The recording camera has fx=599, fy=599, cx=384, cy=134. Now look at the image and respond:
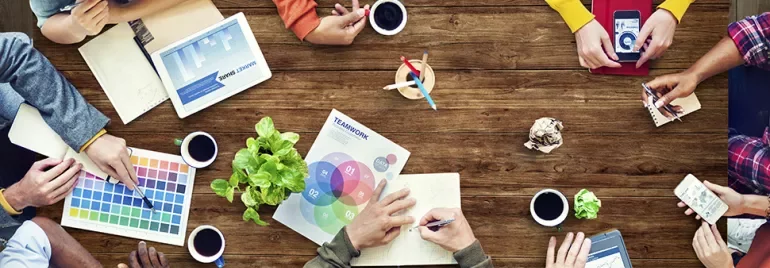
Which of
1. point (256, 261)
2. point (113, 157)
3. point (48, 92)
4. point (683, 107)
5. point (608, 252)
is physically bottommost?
point (608, 252)

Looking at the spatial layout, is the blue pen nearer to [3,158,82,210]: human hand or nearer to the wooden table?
the wooden table

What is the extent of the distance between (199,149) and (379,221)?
0.62 metres

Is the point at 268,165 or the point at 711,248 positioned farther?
the point at 711,248

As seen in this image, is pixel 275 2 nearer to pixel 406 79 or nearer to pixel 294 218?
pixel 406 79

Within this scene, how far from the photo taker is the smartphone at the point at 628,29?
6.07 ft

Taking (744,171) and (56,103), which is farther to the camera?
Result: (744,171)

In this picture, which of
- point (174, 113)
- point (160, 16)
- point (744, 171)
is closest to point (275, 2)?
point (160, 16)

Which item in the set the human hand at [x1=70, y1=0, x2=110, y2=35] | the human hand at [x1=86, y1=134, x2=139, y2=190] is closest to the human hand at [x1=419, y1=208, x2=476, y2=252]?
the human hand at [x1=86, y1=134, x2=139, y2=190]

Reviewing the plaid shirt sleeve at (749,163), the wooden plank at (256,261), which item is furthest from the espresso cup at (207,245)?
the plaid shirt sleeve at (749,163)

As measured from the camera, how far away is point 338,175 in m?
1.91

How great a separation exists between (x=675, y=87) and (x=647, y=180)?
30 centimetres

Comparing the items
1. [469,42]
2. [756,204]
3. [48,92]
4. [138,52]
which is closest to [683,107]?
[756,204]

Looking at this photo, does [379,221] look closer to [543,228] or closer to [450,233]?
[450,233]

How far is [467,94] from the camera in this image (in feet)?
6.17
